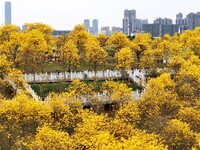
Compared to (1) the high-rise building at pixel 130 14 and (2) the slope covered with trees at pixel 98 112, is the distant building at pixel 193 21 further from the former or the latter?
(2) the slope covered with trees at pixel 98 112

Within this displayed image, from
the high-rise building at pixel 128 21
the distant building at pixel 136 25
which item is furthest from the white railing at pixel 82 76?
the distant building at pixel 136 25

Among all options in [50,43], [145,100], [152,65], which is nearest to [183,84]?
[145,100]

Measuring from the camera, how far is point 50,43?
163ft

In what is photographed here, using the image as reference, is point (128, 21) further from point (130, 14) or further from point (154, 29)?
point (154, 29)

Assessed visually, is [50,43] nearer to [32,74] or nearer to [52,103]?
[32,74]

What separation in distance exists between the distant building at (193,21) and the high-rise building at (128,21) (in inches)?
802

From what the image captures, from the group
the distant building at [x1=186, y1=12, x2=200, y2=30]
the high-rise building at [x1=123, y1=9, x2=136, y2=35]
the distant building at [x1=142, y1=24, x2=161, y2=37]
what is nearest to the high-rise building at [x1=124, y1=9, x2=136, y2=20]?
the high-rise building at [x1=123, y1=9, x2=136, y2=35]

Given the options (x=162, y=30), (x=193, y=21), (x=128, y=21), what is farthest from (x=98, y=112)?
(x=193, y=21)

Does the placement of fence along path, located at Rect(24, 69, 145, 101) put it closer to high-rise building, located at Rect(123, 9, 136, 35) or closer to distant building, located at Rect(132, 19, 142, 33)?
high-rise building, located at Rect(123, 9, 136, 35)

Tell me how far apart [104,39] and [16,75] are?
2821 centimetres

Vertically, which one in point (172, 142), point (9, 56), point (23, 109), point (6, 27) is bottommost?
point (172, 142)

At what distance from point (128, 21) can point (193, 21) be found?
2362cm

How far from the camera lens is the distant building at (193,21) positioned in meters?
135

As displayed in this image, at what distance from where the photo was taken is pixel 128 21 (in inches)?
5226
